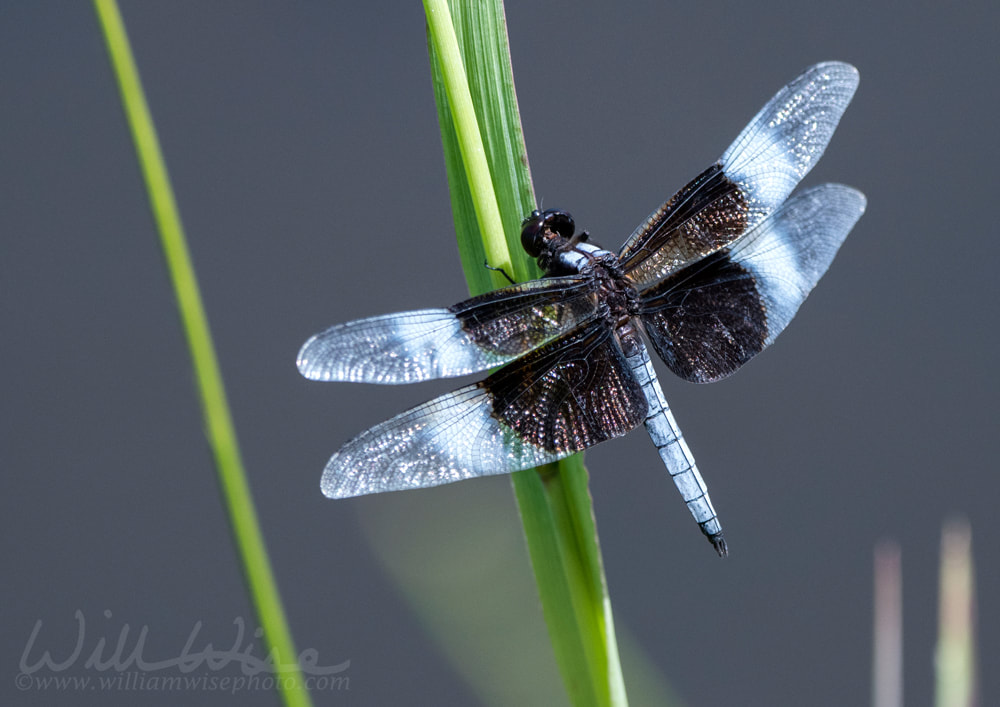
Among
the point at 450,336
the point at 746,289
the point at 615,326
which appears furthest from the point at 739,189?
the point at 450,336

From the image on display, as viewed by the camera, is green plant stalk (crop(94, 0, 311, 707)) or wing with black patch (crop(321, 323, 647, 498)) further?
wing with black patch (crop(321, 323, 647, 498))

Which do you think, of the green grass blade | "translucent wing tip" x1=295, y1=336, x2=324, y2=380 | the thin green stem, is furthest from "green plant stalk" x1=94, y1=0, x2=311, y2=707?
the green grass blade

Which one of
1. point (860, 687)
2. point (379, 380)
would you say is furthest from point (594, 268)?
point (860, 687)

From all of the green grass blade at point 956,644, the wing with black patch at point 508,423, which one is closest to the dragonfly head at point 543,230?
the wing with black patch at point 508,423

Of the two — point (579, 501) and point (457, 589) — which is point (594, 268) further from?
point (457, 589)

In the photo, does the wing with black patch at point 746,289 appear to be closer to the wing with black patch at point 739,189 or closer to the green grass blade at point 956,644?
the wing with black patch at point 739,189

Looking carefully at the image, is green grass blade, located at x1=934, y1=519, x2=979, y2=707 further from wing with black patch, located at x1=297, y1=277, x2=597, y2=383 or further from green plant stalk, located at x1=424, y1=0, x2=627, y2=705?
wing with black patch, located at x1=297, y1=277, x2=597, y2=383
